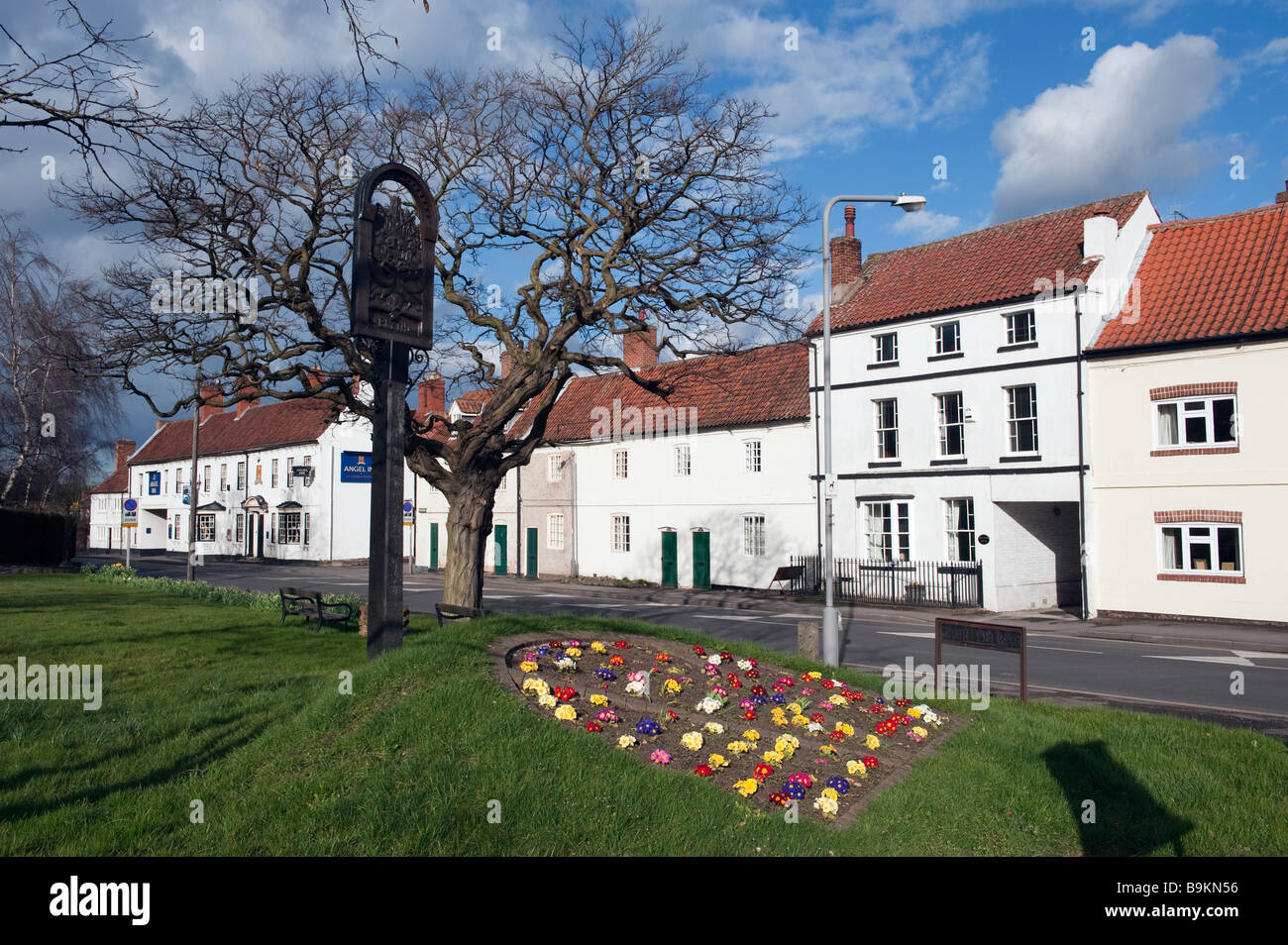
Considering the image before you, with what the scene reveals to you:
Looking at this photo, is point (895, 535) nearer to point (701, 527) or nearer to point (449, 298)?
point (701, 527)

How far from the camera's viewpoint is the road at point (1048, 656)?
13172 mm

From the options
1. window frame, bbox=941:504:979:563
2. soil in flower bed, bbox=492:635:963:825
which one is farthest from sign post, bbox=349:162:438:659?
window frame, bbox=941:504:979:563

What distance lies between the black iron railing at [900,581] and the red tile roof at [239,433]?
31.3 m

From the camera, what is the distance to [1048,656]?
711 inches

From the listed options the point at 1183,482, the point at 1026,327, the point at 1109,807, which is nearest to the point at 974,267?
the point at 1026,327

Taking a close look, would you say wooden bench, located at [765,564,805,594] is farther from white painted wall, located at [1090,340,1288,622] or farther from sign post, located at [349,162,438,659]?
sign post, located at [349,162,438,659]

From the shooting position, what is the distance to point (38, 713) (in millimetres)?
8750

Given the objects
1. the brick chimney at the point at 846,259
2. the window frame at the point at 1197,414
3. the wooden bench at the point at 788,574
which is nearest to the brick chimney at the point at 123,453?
the wooden bench at the point at 788,574

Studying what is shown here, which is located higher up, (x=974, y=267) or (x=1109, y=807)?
(x=974, y=267)

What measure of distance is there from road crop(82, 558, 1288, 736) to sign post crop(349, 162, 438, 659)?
352 inches

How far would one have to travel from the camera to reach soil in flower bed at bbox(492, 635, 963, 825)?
735 cm

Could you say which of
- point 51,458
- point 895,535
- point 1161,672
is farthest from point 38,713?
point 51,458

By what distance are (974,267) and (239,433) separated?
5365 centimetres

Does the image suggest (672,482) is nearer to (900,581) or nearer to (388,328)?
(900,581)
